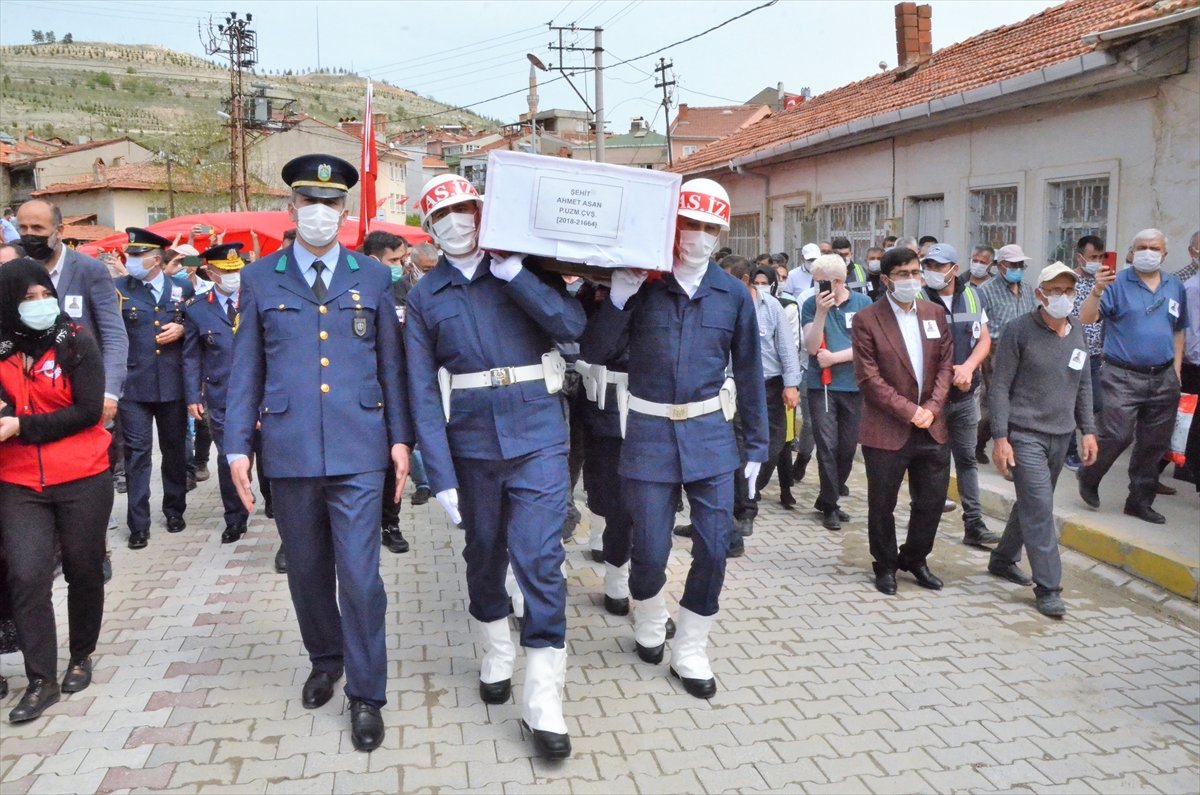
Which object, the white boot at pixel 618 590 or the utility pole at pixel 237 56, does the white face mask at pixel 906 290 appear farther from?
the utility pole at pixel 237 56

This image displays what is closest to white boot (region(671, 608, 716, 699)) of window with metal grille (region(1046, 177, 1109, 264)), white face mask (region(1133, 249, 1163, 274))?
white face mask (region(1133, 249, 1163, 274))

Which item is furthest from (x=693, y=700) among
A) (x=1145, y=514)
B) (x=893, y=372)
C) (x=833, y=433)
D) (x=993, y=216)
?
(x=993, y=216)

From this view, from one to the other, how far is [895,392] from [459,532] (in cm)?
343

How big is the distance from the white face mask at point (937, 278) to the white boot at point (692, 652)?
367 cm

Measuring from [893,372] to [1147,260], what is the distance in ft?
9.70

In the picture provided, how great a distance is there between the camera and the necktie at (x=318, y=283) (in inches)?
A: 160

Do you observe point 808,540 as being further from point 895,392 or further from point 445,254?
point 445,254

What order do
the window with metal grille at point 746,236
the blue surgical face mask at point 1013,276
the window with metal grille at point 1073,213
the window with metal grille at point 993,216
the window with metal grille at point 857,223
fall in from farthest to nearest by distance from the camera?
the window with metal grille at point 746,236 → the window with metal grille at point 857,223 → the window with metal grille at point 993,216 → the window with metal grille at point 1073,213 → the blue surgical face mask at point 1013,276

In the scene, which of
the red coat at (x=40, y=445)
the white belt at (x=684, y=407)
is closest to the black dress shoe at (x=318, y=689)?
the red coat at (x=40, y=445)

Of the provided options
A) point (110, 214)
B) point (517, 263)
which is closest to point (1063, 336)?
point (517, 263)

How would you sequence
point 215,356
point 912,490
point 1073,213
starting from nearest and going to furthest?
point 912,490, point 215,356, point 1073,213

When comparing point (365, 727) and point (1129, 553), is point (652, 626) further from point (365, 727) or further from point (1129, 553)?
point (1129, 553)

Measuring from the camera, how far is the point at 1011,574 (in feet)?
20.3

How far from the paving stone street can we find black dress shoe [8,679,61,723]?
0.22 ft
